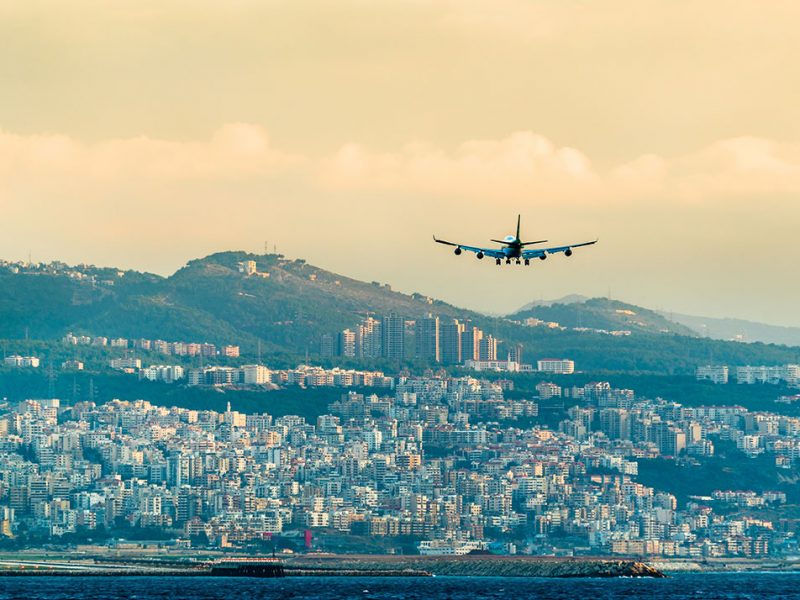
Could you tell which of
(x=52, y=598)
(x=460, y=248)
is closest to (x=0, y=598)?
A: (x=52, y=598)

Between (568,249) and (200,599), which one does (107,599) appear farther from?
(568,249)

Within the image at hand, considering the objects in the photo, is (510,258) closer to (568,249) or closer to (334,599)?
(568,249)

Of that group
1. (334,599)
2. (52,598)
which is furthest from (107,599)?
(334,599)

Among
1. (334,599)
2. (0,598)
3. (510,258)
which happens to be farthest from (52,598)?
(510,258)

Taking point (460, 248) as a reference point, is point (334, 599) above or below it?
below

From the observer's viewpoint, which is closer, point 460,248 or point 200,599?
point 460,248

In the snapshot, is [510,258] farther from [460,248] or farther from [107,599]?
[107,599]

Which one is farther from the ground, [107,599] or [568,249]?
[568,249]

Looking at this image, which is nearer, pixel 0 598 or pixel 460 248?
pixel 460 248
